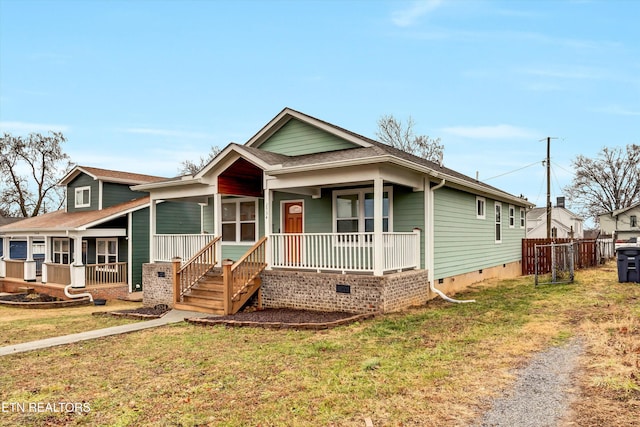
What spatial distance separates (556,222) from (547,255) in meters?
30.0

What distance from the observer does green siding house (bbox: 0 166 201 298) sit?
61.6ft

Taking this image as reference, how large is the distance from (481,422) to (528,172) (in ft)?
117

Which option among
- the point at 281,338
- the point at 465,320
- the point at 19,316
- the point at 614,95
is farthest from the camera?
the point at 614,95

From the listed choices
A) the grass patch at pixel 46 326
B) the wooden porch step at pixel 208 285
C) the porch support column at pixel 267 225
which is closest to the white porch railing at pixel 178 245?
the wooden porch step at pixel 208 285

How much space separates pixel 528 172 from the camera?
117 feet

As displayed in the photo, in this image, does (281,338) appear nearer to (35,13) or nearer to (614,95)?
(35,13)

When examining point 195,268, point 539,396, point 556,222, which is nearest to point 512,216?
point 195,268

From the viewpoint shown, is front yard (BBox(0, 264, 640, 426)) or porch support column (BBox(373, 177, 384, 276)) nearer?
front yard (BBox(0, 264, 640, 426))

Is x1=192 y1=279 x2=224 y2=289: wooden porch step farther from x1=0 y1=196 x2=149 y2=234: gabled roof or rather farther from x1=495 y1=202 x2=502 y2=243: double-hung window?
x1=495 y1=202 x2=502 y2=243: double-hung window

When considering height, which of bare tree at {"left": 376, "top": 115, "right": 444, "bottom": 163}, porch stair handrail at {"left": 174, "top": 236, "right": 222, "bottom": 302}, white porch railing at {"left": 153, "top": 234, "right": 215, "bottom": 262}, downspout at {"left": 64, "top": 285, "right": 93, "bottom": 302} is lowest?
downspout at {"left": 64, "top": 285, "right": 93, "bottom": 302}

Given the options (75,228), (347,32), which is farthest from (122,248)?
(347,32)

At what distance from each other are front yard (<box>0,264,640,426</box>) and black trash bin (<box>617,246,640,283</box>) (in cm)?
556

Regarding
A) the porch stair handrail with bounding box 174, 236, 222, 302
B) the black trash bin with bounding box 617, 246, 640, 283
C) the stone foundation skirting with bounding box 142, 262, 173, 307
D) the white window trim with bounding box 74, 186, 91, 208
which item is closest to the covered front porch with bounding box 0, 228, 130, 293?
the white window trim with bounding box 74, 186, 91, 208

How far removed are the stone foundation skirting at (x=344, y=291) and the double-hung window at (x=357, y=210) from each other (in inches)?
75.6
